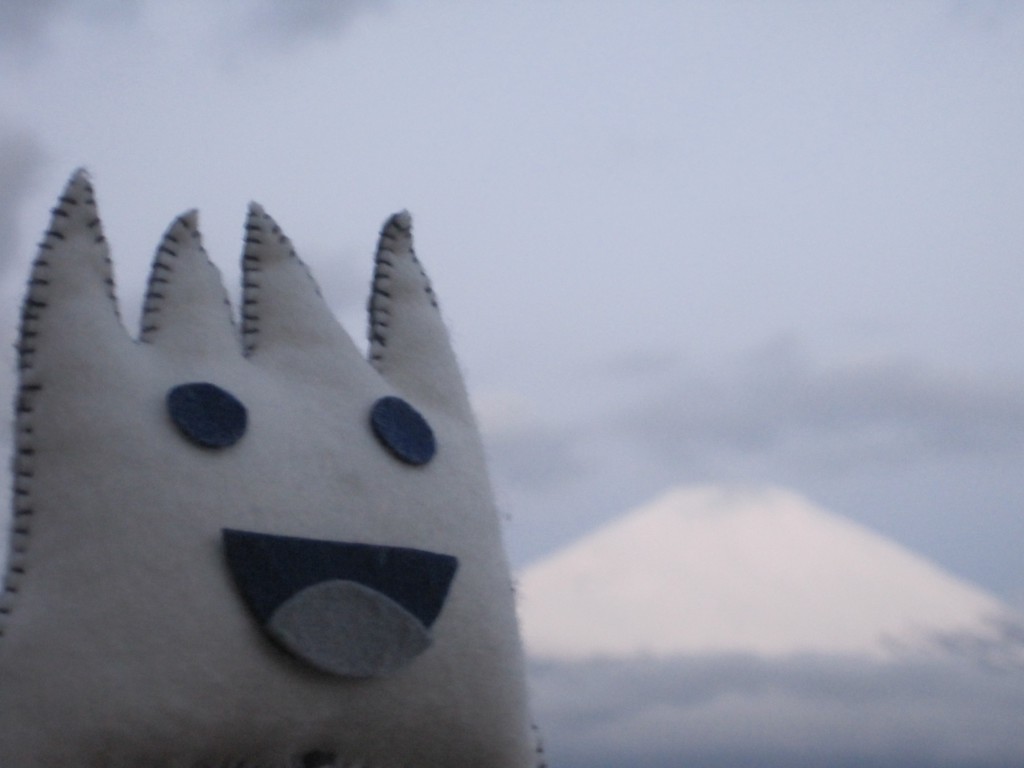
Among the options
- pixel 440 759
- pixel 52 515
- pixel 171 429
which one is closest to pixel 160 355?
pixel 171 429

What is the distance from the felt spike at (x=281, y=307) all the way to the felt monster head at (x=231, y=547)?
0.4 inches

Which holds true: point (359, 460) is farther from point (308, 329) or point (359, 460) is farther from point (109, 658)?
point (109, 658)

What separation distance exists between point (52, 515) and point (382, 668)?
122 cm

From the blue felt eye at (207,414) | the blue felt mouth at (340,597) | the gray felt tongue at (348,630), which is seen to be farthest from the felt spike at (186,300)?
the gray felt tongue at (348,630)

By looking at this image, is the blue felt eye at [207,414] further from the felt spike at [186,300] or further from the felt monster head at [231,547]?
the felt spike at [186,300]

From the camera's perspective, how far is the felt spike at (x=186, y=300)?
18.9ft

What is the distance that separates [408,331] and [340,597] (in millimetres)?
1426

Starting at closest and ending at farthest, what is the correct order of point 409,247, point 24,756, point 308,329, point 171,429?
1. point 24,756
2. point 171,429
3. point 308,329
4. point 409,247

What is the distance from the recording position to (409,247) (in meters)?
6.71

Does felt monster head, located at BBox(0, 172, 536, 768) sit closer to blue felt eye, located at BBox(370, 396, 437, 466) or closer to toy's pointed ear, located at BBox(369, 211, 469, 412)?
blue felt eye, located at BBox(370, 396, 437, 466)

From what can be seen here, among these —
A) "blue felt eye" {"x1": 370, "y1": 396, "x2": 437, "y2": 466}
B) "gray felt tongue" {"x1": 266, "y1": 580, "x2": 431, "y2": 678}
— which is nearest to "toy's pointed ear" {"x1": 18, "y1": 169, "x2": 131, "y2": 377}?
"blue felt eye" {"x1": 370, "y1": 396, "x2": 437, "y2": 466}

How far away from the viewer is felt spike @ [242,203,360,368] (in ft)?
19.8

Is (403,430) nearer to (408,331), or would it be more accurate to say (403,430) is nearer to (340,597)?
(408,331)

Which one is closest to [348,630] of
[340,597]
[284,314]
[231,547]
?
[340,597]
